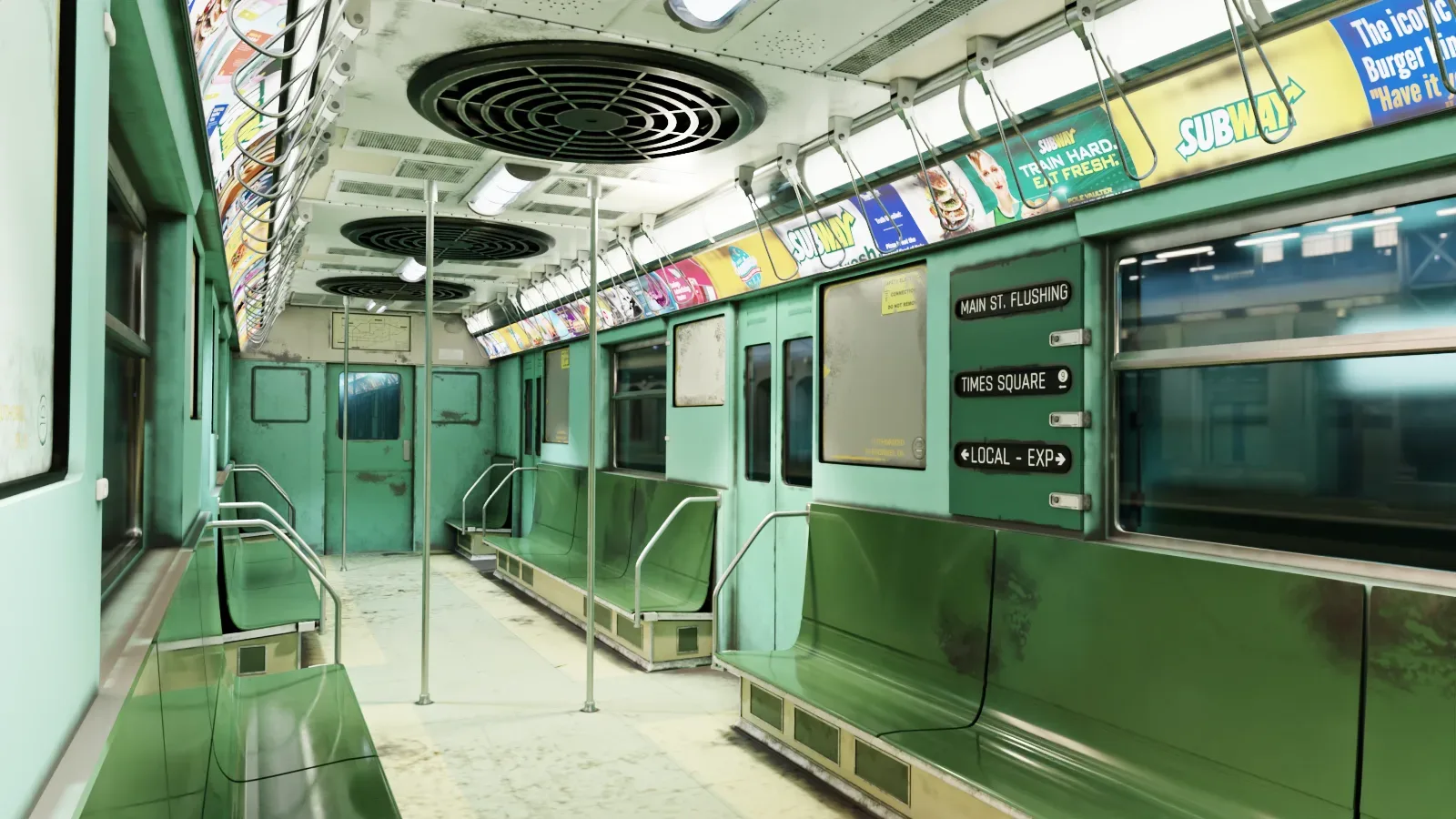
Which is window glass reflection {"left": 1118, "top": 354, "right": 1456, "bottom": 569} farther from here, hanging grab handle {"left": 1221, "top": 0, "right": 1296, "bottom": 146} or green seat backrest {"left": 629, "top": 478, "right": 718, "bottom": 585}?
green seat backrest {"left": 629, "top": 478, "right": 718, "bottom": 585}

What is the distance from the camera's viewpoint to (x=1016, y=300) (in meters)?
3.66

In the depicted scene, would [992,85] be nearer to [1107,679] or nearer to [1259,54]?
[1259,54]

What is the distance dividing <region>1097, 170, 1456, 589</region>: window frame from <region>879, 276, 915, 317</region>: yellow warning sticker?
3.90ft

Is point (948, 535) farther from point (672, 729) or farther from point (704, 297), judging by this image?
point (704, 297)

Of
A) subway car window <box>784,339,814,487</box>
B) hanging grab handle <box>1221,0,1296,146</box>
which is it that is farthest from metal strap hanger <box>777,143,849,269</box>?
hanging grab handle <box>1221,0,1296,146</box>

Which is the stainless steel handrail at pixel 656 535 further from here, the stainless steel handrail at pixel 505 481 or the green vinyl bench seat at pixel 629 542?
the stainless steel handrail at pixel 505 481

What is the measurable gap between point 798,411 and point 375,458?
731cm

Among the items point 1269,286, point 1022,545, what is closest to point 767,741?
point 1022,545

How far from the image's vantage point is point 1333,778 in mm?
2441

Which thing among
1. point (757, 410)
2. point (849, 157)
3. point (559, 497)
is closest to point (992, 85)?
point (849, 157)

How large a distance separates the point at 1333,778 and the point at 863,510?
2266mm

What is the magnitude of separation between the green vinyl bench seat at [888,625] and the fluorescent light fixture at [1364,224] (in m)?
1.60

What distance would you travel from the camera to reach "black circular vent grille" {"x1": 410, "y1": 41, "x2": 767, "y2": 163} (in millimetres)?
Answer: 3135

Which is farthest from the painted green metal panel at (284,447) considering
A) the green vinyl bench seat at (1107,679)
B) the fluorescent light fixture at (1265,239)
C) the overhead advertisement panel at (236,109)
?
the fluorescent light fixture at (1265,239)
